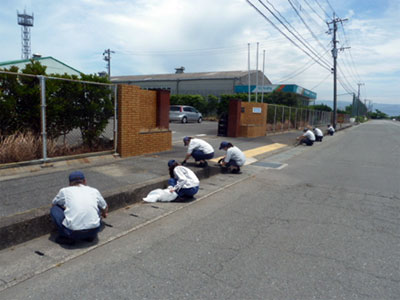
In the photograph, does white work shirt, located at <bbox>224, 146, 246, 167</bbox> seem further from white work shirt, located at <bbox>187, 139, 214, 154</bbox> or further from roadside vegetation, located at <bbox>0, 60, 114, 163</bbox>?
roadside vegetation, located at <bbox>0, 60, 114, 163</bbox>

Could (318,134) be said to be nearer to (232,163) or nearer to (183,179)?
(232,163)

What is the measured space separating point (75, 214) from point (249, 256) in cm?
224

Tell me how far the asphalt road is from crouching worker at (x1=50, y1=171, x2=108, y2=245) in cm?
31

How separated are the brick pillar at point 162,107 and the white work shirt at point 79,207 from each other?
710cm

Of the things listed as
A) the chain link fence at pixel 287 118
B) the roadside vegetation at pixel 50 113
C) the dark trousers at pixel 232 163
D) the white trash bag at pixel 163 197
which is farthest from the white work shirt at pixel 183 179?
the chain link fence at pixel 287 118

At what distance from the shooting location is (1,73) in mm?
6684

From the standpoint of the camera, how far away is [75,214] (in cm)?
404

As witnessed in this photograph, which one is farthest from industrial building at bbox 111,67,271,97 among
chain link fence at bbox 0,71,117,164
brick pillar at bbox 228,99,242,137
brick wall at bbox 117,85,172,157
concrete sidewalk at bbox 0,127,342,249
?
chain link fence at bbox 0,71,117,164

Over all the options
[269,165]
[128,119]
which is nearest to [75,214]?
[128,119]

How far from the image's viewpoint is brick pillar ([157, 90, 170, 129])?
1106 cm

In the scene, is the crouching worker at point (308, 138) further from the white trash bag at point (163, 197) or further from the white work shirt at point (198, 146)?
the white trash bag at point (163, 197)

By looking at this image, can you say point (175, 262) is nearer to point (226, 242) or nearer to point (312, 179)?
point (226, 242)

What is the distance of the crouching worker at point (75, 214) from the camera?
4.02 metres

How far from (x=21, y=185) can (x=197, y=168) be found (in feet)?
13.8
